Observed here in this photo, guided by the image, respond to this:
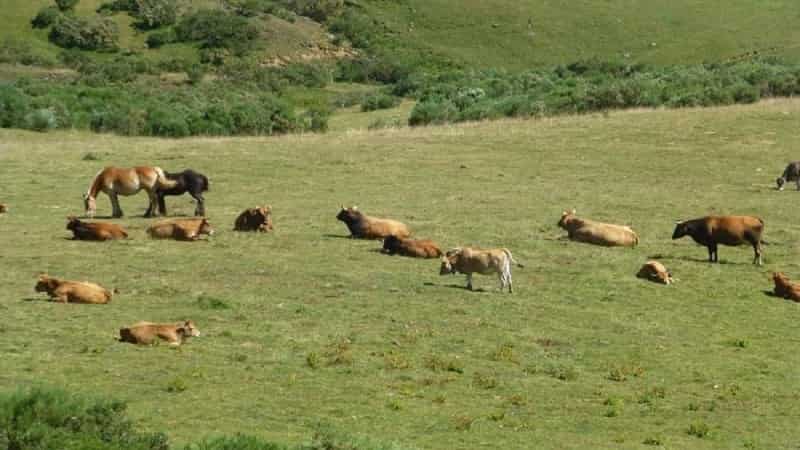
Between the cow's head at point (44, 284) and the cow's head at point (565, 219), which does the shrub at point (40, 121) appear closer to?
the cow's head at point (565, 219)

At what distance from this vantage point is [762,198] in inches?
1431

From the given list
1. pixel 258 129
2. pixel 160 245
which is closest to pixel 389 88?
pixel 258 129

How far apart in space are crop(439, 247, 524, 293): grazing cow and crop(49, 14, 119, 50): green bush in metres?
68.3

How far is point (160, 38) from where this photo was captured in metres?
90.2

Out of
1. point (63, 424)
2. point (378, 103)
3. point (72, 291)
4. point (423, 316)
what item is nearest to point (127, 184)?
point (72, 291)

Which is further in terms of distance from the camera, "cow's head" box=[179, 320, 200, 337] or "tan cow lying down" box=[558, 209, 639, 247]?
"tan cow lying down" box=[558, 209, 639, 247]

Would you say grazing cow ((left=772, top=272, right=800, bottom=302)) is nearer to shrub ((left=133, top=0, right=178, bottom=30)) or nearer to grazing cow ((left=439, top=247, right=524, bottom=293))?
grazing cow ((left=439, top=247, right=524, bottom=293))

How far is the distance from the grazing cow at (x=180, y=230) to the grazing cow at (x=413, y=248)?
12.5 feet

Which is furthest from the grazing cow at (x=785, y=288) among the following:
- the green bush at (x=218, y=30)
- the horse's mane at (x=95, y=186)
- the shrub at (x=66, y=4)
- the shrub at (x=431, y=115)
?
the shrub at (x=66, y=4)

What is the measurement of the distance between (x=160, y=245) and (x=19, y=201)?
25.6 feet

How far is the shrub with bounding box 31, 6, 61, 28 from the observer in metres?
89.2

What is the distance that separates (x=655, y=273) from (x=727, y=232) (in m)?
2.86

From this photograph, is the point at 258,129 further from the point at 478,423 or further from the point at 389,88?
the point at 478,423

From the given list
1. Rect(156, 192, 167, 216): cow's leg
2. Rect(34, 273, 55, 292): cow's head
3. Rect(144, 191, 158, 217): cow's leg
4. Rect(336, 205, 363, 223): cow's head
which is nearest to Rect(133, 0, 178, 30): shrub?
Rect(156, 192, 167, 216): cow's leg
